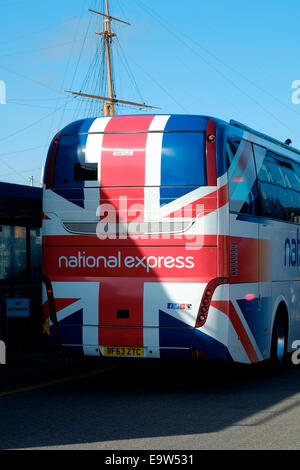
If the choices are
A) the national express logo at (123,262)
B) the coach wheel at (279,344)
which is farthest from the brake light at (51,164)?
the coach wheel at (279,344)

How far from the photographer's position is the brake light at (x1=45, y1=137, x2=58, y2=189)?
36.3ft

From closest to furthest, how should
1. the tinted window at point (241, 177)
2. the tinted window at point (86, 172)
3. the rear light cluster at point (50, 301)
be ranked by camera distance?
1. the tinted window at point (241, 177)
2. the tinted window at point (86, 172)
3. the rear light cluster at point (50, 301)

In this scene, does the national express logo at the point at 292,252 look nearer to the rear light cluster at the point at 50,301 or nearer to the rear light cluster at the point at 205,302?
the rear light cluster at the point at 205,302

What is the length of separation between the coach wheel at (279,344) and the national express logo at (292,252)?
0.94 metres

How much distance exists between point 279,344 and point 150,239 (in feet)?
11.3

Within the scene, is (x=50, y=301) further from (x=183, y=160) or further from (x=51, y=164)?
(x=183, y=160)

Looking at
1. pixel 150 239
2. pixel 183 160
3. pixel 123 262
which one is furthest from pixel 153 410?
pixel 183 160

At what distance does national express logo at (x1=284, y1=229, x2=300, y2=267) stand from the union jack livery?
80.0 inches

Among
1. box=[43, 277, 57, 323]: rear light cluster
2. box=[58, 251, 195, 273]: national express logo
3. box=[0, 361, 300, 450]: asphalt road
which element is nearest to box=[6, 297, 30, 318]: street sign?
box=[0, 361, 300, 450]: asphalt road

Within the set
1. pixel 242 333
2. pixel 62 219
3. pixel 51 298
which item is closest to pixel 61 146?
pixel 62 219

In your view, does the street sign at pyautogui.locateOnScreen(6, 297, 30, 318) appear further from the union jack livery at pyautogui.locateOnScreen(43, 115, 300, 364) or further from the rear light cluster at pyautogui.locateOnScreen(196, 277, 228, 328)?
the rear light cluster at pyautogui.locateOnScreen(196, 277, 228, 328)

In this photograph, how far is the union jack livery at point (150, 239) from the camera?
34.1 feet

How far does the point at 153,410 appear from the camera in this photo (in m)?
9.48

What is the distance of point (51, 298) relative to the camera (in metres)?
11.0
